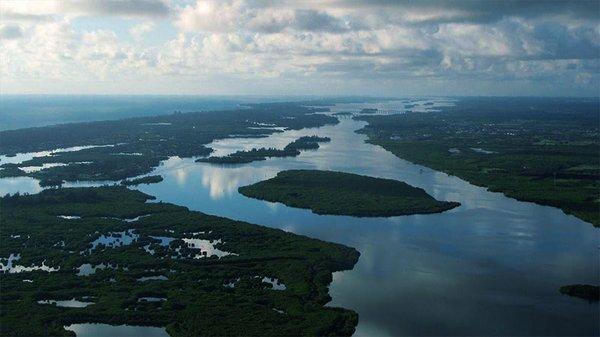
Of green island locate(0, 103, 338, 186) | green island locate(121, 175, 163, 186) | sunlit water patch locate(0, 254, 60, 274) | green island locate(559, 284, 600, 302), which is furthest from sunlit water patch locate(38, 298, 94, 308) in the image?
green island locate(0, 103, 338, 186)

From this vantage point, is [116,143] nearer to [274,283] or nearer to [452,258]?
[274,283]

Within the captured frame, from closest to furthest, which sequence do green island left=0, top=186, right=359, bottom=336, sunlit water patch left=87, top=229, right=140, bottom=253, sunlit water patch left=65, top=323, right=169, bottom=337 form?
sunlit water patch left=65, top=323, right=169, bottom=337, green island left=0, top=186, right=359, bottom=336, sunlit water patch left=87, top=229, right=140, bottom=253

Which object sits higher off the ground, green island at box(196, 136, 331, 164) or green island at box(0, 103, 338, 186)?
green island at box(0, 103, 338, 186)

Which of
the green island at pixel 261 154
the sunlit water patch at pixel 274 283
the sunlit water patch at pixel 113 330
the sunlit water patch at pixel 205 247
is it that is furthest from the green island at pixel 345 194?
the sunlit water patch at pixel 113 330

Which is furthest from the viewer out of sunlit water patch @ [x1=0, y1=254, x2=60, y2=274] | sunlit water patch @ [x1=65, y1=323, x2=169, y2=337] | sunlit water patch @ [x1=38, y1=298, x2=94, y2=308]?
Answer: sunlit water patch @ [x1=0, y1=254, x2=60, y2=274]

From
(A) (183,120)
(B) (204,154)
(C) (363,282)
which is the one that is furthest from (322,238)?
(A) (183,120)

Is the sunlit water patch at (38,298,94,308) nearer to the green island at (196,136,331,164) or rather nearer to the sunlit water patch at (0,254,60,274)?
the sunlit water patch at (0,254,60,274)

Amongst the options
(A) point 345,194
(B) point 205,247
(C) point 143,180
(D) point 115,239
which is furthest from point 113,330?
(C) point 143,180
